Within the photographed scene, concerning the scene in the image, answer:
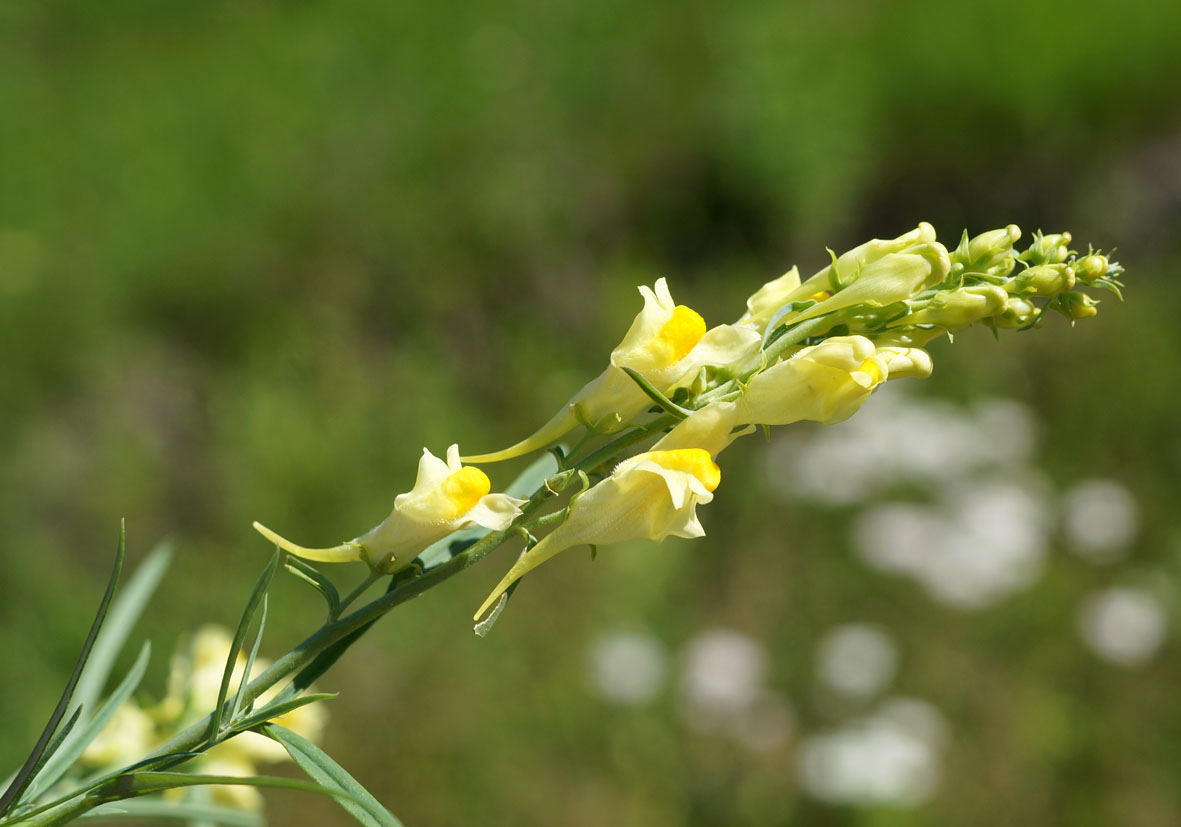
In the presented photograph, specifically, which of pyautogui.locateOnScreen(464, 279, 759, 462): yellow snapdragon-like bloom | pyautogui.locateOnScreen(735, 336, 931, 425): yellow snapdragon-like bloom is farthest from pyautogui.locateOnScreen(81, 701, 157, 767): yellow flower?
pyautogui.locateOnScreen(735, 336, 931, 425): yellow snapdragon-like bloom

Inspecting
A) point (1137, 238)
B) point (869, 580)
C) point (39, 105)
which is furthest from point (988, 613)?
point (39, 105)

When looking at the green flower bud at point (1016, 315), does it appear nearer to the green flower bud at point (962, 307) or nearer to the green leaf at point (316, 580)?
the green flower bud at point (962, 307)

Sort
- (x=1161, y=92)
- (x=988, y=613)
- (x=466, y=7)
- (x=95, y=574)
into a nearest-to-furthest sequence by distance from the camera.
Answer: (x=95, y=574)
(x=988, y=613)
(x=466, y=7)
(x=1161, y=92)

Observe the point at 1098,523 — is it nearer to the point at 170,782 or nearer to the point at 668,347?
the point at 668,347

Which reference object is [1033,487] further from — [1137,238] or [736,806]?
[1137,238]

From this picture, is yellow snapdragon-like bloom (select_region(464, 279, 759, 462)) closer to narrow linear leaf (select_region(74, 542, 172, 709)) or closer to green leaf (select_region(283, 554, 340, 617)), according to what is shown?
green leaf (select_region(283, 554, 340, 617))

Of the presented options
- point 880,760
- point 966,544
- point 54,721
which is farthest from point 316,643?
point 966,544

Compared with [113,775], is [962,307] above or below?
above

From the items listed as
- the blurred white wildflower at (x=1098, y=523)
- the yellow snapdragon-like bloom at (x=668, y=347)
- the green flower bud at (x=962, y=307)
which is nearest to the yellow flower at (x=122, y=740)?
the yellow snapdragon-like bloom at (x=668, y=347)
